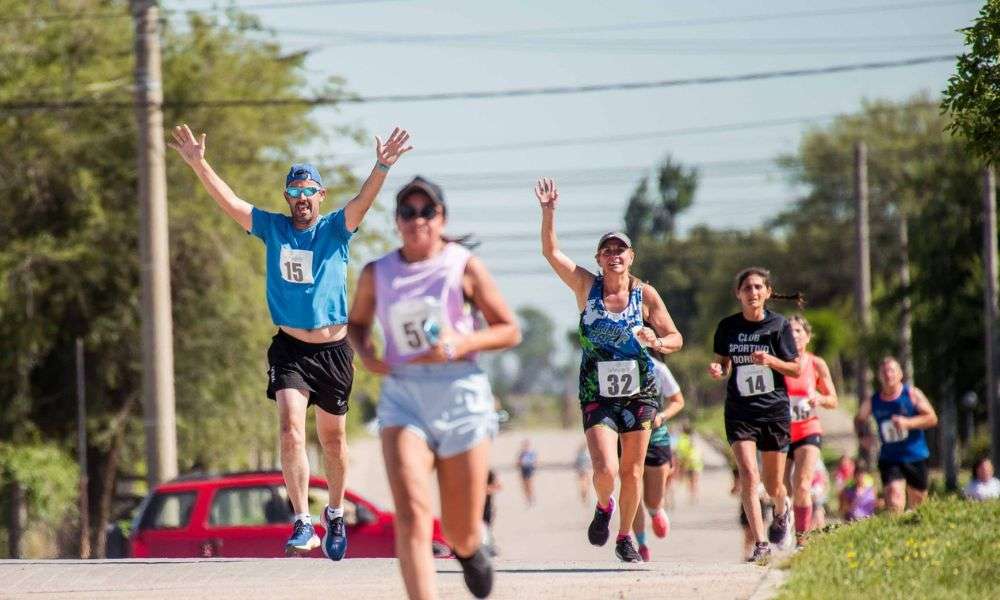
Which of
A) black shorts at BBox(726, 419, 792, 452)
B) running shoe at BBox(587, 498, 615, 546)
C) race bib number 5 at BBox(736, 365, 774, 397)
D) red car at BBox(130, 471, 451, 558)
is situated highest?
race bib number 5 at BBox(736, 365, 774, 397)

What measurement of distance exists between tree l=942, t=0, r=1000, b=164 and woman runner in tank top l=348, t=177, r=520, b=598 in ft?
18.2

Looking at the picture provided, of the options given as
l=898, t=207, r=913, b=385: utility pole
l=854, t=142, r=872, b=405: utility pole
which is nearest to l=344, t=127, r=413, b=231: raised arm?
l=854, t=142, r=872, b=405: utility pole

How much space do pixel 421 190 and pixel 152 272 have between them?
45.2 ft

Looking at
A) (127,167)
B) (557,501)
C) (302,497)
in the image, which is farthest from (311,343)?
(557,501)

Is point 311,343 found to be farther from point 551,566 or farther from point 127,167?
point 127,167

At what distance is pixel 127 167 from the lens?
30.2 meters

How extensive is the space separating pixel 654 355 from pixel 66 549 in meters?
20.7

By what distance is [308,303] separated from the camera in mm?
10344

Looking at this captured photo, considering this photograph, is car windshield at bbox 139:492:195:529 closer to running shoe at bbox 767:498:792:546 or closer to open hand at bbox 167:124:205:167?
running shoe at bbox 767:498:792:546

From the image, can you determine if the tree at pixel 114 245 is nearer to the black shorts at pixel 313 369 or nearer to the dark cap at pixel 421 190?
the black shorts at pixel 313 369

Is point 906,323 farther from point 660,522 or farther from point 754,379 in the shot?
point 754,379

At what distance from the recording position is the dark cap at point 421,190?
780cm

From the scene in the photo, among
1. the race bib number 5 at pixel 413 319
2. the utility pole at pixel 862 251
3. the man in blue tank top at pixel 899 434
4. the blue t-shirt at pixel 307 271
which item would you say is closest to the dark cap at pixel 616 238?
the blue t-shirt at pixel 307 271

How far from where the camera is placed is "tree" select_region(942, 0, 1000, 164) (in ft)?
39.4
